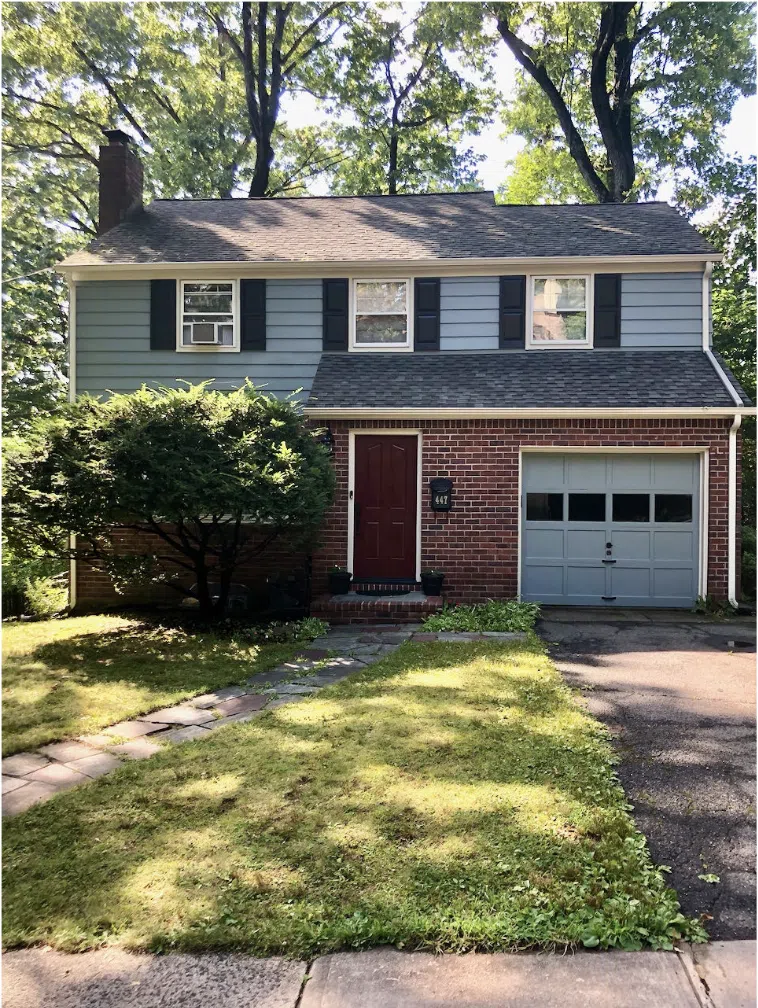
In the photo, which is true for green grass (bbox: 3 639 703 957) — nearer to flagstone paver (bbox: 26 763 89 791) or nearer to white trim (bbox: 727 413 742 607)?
flagstone paver (bbox: 26 763 89 791)

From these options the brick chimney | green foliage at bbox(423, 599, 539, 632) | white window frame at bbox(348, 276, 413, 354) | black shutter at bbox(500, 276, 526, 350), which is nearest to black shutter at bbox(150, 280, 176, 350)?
the brick chimney

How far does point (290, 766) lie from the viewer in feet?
12.1

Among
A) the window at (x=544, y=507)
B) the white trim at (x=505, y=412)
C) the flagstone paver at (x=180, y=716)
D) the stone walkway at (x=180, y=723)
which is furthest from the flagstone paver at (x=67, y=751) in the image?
the window at (x=544, y=507)

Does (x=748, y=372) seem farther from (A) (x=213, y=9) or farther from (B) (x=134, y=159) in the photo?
(A) (x=213, y=9)

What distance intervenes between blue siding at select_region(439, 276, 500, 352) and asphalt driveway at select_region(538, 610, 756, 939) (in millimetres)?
4653

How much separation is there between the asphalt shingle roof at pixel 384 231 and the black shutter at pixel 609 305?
43 cm

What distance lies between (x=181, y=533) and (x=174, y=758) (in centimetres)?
416

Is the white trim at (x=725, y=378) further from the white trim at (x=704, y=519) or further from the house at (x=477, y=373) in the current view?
the white trim at (x=704, y=519)

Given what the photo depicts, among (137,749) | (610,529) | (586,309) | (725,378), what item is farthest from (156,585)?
(725,378)

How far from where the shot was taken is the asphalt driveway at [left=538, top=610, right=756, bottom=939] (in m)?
2.65

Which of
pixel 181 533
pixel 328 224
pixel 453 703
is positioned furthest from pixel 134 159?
pixel 453 703

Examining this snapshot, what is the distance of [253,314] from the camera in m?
10.5

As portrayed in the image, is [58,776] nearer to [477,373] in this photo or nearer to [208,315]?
[477,373]

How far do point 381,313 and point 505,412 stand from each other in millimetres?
2968
